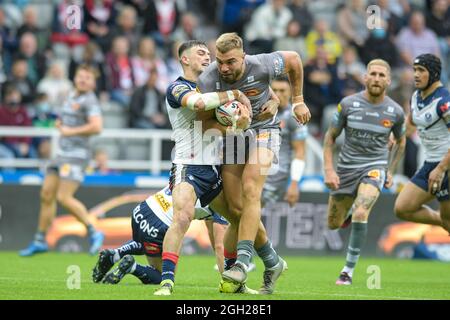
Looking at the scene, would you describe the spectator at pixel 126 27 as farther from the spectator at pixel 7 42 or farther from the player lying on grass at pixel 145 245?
the player lying on grass at pixel 145 245

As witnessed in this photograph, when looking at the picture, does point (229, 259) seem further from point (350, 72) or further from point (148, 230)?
point (350, 72)

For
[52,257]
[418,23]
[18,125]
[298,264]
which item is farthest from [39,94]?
[418,23]

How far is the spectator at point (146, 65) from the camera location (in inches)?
812

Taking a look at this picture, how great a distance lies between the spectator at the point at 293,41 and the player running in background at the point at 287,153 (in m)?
6.85

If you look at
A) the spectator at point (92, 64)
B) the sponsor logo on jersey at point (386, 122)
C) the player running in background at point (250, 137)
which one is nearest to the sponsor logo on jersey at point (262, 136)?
the player running in background at point (250, 137)

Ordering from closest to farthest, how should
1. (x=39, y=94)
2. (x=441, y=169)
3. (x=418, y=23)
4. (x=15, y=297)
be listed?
(x=15, y=297), (x=441, y=169), (x=39, y=94), (x=418, y=23)

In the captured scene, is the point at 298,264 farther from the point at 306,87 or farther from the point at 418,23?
the point at 418,23

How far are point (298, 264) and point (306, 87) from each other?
588 cm

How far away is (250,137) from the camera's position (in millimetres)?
10047

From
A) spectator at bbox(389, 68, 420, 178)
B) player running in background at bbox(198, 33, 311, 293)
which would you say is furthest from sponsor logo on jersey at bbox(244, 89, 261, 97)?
spectator at bbox(389, 68, 420, 178)

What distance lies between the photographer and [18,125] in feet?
61.9

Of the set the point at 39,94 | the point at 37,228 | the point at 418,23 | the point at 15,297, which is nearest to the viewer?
the point at 15,297

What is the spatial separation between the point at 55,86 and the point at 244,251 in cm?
1103

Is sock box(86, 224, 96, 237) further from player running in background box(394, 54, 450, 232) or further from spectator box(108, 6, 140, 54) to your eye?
spectator box(108, 6, 140, 54)
